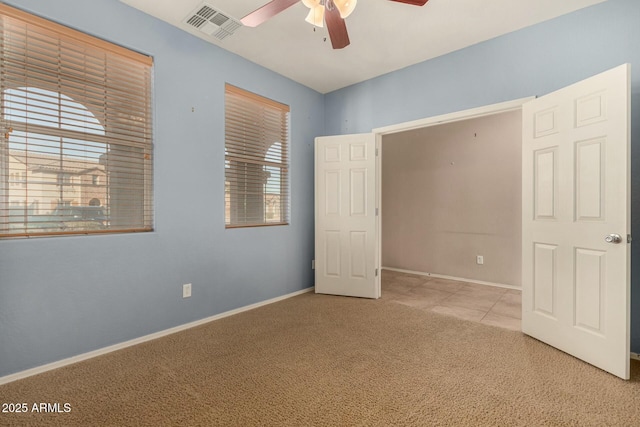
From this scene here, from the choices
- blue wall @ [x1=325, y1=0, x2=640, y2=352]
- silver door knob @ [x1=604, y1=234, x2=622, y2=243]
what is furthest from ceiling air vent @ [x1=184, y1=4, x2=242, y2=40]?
silver door knob @ [x1=604, y1=234, x2=622, y2=243]

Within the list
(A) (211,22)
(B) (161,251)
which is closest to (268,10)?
(A) (211,22)

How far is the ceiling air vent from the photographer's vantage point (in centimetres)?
244

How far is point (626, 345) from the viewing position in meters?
1.87

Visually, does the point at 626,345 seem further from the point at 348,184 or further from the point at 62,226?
the point at 62,226

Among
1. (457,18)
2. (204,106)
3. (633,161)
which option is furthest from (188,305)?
(633,161)

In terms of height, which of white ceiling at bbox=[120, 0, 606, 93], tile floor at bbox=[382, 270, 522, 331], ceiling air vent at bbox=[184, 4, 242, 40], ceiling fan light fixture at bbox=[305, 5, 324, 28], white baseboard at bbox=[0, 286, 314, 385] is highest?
white ceiling at bbox=[120, 0, 606, 93]

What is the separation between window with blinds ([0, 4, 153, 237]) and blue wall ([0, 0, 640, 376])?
110 millimetres

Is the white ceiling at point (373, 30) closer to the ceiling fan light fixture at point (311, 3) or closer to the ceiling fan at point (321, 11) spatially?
the ceiling fan at point (321, 11)

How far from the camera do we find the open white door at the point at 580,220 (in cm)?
192

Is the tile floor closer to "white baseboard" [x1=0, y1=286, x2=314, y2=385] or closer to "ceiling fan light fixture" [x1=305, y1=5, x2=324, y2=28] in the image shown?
"white baseboard" [x1=0, y1=286, x2=314, y2=385]

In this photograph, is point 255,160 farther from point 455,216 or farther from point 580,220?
point 455,216

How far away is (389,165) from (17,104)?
4892mm

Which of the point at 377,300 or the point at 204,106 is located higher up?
the point at 204,106

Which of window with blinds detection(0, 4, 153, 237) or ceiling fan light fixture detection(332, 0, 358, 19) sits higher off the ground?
ceiling fan light fixture detection(332, 0, 358, 19)
